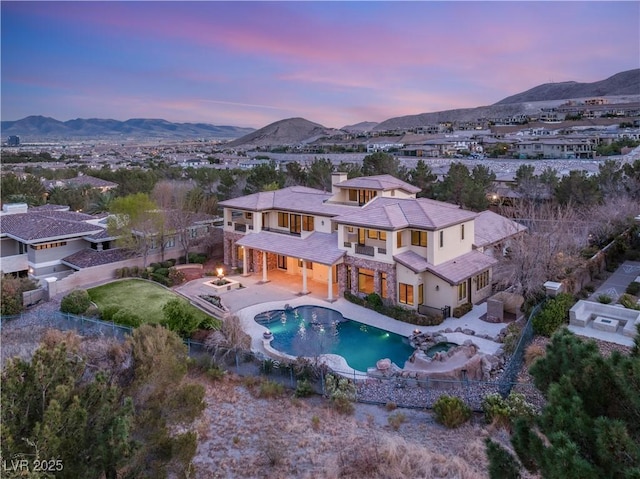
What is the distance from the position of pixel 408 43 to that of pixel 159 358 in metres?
58.2

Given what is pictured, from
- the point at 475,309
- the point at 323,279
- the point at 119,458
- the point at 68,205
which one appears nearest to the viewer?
the point at 119,458

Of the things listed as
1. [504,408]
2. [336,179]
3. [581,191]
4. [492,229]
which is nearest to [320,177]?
[336,179]

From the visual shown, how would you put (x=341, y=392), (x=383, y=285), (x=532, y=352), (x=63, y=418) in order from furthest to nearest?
1. (x=383, y=285)
2. (x=532, y=352)
3. (x=341, y=392)
4. (x=63, y=418)

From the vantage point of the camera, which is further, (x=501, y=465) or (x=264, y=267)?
(x=264, y=267)

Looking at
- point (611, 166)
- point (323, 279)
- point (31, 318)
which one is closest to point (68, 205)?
point (31, 318)

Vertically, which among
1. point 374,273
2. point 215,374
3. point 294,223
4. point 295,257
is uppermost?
point 294,223

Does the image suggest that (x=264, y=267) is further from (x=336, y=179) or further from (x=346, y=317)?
(x=346, y=317)

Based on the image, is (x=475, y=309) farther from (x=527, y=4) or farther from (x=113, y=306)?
(x=527, y=4)

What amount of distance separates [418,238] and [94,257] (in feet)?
66.6

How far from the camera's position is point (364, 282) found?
2539 cm

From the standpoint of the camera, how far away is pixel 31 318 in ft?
76.5

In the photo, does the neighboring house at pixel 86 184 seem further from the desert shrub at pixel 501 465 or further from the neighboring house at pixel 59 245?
the desert shrub at pixel 501 465

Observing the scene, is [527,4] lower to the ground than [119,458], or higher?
higher

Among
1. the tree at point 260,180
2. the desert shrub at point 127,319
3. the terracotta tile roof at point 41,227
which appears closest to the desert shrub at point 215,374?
the desert shrub at point 127,319
